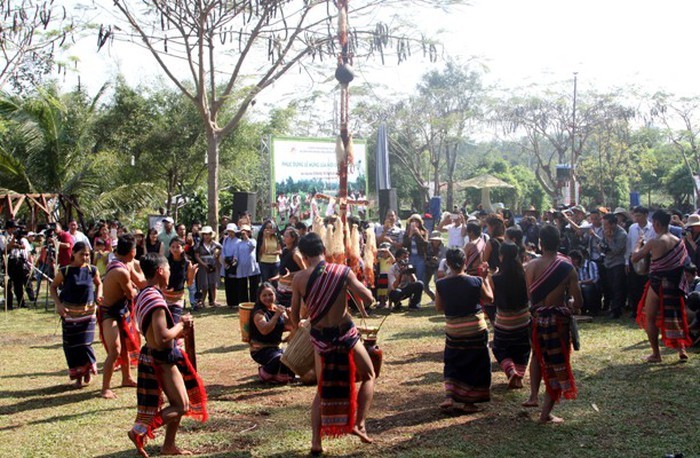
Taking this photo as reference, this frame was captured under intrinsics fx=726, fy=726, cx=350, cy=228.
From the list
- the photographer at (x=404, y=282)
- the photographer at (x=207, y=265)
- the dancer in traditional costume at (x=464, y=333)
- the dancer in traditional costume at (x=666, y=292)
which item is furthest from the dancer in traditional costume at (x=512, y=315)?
the photographer at (x=207, y=265)

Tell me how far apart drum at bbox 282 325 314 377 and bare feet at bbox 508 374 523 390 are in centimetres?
202

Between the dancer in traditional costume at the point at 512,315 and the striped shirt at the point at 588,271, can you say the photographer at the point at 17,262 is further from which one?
the dancer in traditional costume at the point at 512,315

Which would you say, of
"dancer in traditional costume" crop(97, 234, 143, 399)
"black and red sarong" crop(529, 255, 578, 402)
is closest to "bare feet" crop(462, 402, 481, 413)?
"black and red sarong" crop(529, 255, 578, 402)

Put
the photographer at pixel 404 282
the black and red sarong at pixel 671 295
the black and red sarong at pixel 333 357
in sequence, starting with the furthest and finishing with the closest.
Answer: the photographer at pixel 404 282, the black and red sarong at pixel 671 295, the black and red sarong at pixel 333 357

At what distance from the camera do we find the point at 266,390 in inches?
310

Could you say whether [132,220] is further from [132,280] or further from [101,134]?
[132,280]

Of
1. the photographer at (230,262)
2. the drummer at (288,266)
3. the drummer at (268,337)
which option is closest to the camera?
the drummer at (268,337)

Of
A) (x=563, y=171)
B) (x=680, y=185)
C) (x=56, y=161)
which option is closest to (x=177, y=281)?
(x=56, y=161)

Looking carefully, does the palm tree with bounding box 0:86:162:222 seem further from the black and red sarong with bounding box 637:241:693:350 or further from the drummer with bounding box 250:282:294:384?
the black and red sarong with bounding box 637:241:693:350

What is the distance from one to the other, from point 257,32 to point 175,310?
9.10m

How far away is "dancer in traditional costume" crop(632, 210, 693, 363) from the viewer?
26.7 feet

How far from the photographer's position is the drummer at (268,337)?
315 inches

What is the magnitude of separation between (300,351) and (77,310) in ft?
9.21

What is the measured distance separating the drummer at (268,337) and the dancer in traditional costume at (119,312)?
1304mm
